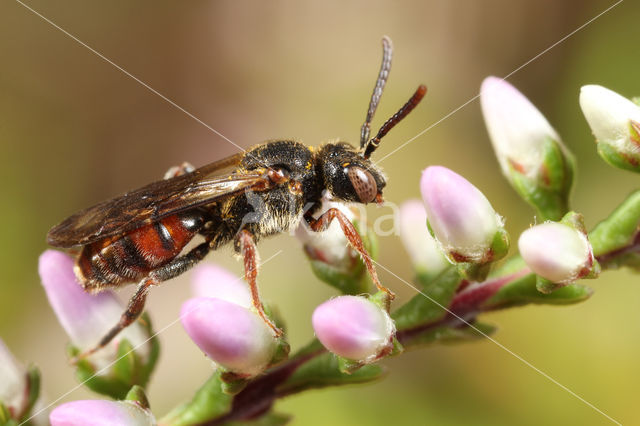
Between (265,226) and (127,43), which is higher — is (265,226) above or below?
below

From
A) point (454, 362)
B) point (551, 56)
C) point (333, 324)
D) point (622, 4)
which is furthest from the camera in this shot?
point (551, 56)

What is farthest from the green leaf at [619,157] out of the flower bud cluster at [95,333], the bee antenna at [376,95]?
the flower bud cluster at [95,333]

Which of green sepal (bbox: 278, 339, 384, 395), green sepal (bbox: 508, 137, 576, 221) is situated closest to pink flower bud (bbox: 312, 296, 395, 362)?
green sepal (bbox: 278, 339, 384, 395)

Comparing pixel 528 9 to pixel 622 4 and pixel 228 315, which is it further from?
pixel 228 315

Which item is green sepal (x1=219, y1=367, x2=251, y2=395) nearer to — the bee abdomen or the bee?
the bee

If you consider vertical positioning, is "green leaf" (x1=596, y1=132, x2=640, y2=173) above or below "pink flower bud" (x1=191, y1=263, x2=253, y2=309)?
below

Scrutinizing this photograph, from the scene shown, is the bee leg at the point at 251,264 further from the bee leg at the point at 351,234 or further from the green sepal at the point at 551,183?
the green sepal at the point at 551,183

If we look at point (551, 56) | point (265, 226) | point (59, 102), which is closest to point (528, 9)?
point (551, 56)

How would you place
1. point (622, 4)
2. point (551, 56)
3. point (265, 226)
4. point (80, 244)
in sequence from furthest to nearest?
point (551, 56), point (622, 4), point (265, 226), point (80, 244)
